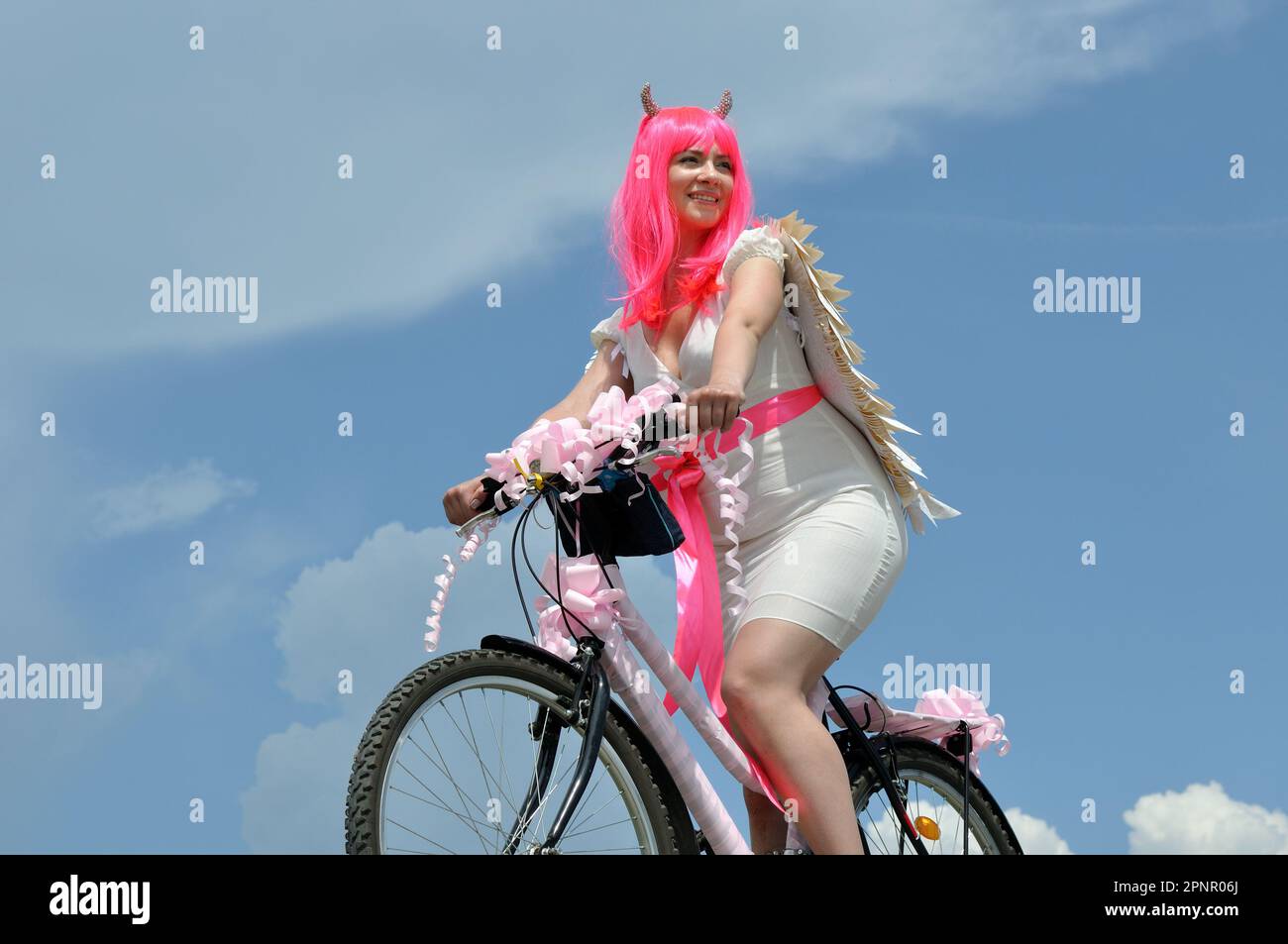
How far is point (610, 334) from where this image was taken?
415cm

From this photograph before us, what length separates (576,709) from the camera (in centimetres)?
320

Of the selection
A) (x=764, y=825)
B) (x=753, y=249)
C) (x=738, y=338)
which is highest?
(x=753, y=249)

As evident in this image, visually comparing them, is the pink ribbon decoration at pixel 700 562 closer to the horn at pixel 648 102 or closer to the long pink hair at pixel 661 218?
the long pink hair at pixel 661 218

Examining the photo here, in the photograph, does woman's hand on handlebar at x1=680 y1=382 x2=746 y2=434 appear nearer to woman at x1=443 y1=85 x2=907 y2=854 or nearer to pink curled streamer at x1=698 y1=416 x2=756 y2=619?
woman at x1=443 y1=85 x2=907 y2=854

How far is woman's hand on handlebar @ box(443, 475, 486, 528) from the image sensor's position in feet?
11.3

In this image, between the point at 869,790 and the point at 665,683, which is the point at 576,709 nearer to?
the point at 665,683

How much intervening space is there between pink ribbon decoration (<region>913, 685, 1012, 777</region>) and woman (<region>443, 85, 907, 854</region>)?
761mm

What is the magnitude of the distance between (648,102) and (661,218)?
39cm

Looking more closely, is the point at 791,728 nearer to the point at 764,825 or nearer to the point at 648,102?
the point at 764,825

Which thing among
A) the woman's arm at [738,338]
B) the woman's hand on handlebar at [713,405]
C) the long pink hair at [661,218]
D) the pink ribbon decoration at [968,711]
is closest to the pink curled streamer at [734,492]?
the woman's arm at [738,338]

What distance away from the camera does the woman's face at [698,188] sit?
4.01 meters

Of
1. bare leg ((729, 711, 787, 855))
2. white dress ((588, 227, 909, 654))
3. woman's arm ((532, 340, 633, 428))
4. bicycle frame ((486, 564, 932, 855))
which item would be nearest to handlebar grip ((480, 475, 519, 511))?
bicycle frame ((486, 564, 932, 855))

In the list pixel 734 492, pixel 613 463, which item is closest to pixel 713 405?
pixel 613 463
